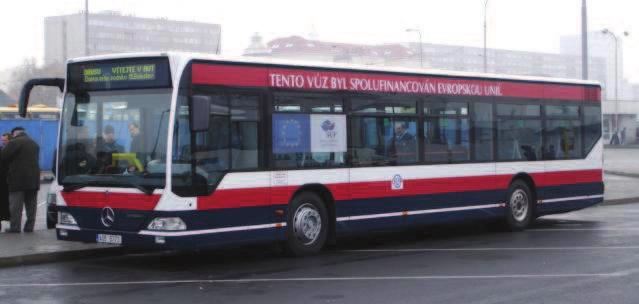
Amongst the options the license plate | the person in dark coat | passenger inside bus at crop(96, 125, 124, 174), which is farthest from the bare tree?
the license plate

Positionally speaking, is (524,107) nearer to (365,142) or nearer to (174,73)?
(365,142)

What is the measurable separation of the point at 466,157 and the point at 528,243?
75.7 inches

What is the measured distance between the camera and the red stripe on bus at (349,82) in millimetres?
11984

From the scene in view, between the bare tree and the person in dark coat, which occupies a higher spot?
the bare tree

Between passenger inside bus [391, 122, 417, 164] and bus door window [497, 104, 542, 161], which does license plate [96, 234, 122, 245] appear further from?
bus door window [497, 104, 542, 161]

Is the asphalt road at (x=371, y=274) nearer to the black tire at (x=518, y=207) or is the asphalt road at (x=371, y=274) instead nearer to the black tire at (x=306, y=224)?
the black tire at (x=306, y=224)

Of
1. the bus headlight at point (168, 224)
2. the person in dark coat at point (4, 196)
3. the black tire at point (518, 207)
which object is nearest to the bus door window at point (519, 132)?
the black tire at point (518, 207)

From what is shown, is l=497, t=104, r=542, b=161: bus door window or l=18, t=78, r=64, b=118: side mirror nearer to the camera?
l=18, t=78, r=64, b=118: side mirror

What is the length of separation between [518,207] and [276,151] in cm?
604

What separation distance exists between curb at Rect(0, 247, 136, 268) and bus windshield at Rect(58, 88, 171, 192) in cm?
102

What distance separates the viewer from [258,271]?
11523 mm

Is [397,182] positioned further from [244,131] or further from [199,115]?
[199,115]

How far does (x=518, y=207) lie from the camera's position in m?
16.9

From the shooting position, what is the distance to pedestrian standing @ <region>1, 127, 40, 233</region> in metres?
14.7
